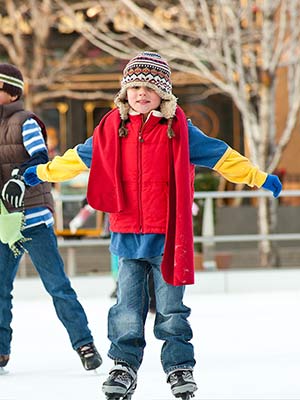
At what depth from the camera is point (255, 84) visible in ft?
48.8

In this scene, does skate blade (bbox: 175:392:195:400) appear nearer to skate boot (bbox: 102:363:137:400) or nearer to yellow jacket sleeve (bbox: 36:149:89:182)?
skate boot (bbox: 102:363:137:400)

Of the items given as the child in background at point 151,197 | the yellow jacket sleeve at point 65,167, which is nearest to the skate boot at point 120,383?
the child in background at point 151,197

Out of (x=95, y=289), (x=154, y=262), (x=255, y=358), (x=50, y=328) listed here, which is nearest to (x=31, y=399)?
(x=154, y=262)

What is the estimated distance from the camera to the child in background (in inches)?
202

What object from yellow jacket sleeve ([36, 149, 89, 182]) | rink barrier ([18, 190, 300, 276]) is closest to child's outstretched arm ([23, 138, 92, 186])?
yellow jacket sleeve ([36, 149, 89, 182])

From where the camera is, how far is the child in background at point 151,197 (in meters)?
5.12

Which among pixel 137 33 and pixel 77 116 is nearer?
pixel 137 33

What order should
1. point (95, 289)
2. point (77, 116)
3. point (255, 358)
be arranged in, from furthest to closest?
1. point (77, 116)
2. point (95, 289)
3. point (255, 358)

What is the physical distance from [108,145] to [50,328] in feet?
11.5

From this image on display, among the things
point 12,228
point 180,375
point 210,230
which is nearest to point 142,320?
point 180,375

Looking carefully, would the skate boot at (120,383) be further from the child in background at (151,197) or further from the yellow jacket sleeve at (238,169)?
the yellow jacket sleeve at (238,169)

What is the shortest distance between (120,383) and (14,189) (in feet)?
3.85

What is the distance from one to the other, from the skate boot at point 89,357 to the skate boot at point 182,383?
39.9 inches

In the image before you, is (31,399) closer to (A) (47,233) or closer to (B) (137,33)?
(A) (47,233)
